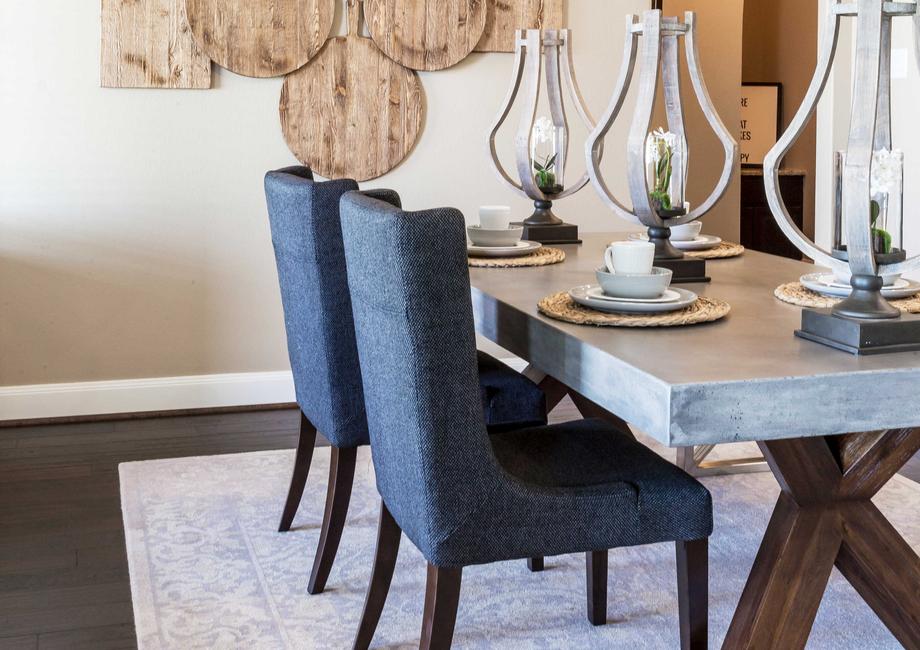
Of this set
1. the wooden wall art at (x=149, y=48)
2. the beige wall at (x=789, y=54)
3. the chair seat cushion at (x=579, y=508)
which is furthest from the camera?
the beige wall at (x=789, y=54)

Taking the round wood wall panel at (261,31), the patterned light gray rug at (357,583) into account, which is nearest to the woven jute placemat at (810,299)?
the patterned light gray rug at (357,583)

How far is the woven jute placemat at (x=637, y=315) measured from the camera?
71.9 inches

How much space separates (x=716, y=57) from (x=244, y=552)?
3.84 m

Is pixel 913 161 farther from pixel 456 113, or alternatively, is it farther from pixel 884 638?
pixel 884 638

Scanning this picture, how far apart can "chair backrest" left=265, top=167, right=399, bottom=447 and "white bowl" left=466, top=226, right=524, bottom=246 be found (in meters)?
0.46

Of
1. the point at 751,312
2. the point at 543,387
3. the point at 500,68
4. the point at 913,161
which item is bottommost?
the point at 543,387

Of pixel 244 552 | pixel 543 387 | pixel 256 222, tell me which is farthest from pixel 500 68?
pixel 244 552

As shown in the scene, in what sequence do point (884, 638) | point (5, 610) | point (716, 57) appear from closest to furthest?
point (884, 638) < point (5, 610) < point (716, 57)

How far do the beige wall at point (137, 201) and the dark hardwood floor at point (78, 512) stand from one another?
0.28 m

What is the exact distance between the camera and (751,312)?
1.96 meters

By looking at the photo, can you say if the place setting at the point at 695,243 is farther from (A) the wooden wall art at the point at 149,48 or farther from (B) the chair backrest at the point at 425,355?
(A) the wooden wall art at the point at 149,48

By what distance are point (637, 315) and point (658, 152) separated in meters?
0.50

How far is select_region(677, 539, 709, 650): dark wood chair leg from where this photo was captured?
6.22ft

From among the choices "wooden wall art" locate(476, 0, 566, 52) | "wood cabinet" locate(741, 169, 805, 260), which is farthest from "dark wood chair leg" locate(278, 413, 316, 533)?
"wood cabinet" locate(741, 169, 805, 260)
